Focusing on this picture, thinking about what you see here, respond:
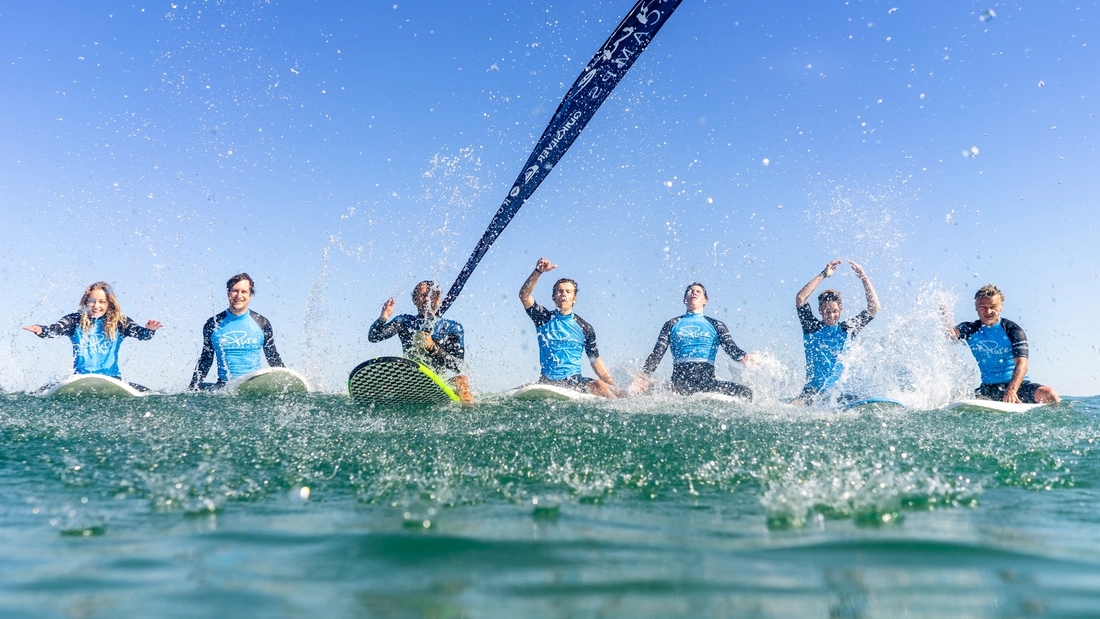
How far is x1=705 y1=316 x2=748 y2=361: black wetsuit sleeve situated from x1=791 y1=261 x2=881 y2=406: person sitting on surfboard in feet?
3.65

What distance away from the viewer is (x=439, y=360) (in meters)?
10.5

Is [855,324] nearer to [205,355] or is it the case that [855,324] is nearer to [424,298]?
[424,298]

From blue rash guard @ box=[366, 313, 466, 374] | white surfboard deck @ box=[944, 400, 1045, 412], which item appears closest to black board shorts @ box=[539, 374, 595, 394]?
blue rash guard @ box=[366, 313, 466, 374]

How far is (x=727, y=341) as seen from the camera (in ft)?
40.2

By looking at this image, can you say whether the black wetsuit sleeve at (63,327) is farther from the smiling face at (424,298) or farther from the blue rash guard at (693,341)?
the blue rash guard at (693,341)

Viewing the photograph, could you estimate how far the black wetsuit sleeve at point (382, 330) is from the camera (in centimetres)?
1048

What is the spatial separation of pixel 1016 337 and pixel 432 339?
355 inches

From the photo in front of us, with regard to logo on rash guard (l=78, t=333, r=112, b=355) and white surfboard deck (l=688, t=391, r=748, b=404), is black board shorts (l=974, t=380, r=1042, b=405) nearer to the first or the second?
white surfboard deck (l=688, t=391, r=748, b=404)

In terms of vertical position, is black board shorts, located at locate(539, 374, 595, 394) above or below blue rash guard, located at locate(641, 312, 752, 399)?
below

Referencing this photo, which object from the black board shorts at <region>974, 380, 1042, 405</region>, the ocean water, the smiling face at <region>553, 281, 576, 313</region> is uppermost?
the smiling face at <region>553, 281, 576, 313</region>

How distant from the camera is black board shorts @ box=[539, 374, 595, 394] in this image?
11633 mm

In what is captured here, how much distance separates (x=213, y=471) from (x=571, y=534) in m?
2.96

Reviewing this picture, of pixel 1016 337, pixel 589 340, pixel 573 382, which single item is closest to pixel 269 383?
pixel 573 382

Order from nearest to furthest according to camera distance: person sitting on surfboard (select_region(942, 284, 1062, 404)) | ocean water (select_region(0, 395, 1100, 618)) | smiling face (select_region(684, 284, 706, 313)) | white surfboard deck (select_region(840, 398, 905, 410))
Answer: ocean water (select_region(0, 395, 1100, 618)) < white surfboard deck (select_region(840, 398, 905, 410)) < person sitting on surfboard (select_region(942, 284, 1062, 404)) < smiling face (select_region(684, 284, 706, 313))
